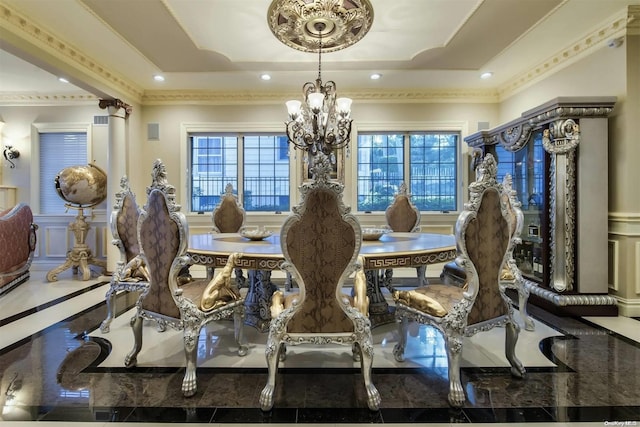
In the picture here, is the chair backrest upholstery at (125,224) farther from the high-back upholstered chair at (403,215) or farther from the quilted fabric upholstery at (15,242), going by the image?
the high-back upholstered chair at (403,215)

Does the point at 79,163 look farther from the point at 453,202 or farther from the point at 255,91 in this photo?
the point at 453,202

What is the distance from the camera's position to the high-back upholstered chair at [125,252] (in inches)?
98.4

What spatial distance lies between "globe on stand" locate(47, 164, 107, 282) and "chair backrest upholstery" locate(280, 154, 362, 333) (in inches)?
164

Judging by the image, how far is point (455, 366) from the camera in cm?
159

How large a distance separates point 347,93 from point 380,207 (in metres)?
1.77

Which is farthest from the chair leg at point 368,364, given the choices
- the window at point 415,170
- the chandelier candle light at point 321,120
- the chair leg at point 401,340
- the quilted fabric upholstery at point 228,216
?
the window at point 415,170

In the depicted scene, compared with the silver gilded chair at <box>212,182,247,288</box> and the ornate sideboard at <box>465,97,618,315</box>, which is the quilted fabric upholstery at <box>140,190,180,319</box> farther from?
the ornate sideboard at <box>465,97,618,315</box>

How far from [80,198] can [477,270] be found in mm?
4986

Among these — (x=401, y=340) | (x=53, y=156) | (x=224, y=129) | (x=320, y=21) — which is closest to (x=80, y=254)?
(x=53, y=156)

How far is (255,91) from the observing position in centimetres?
466

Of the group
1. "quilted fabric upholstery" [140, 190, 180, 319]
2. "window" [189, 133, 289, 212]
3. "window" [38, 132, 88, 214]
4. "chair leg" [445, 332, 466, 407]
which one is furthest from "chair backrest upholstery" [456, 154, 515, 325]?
"window" [38, 132, 88, 214]

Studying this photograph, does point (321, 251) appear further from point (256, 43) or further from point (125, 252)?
point (256, 43)

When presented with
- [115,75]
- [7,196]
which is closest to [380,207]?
[115,75]

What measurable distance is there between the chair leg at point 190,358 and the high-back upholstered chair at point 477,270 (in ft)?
4.10
